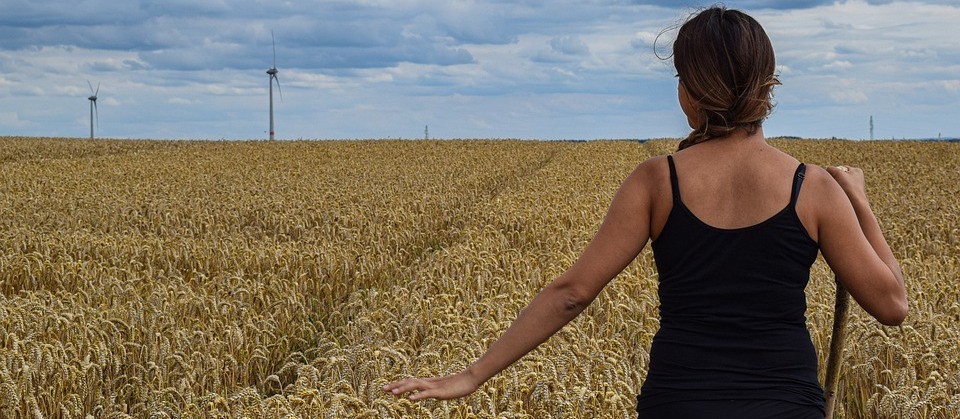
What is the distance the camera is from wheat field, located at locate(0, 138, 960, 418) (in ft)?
20.0

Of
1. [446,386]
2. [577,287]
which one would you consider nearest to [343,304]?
[446,386]

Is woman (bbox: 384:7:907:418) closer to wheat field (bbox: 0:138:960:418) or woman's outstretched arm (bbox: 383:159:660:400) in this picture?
woman's outstretched arm (bbox: 383:159:660:400)

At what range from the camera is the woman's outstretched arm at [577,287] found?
9.04 feet

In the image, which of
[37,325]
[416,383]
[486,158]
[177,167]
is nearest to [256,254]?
[37,325]

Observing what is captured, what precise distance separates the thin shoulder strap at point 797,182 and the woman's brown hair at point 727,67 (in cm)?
18

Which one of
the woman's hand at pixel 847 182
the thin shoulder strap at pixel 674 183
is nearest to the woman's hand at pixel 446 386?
the thin shoulder strap at pixel 674 183

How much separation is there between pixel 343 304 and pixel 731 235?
7.65 metres

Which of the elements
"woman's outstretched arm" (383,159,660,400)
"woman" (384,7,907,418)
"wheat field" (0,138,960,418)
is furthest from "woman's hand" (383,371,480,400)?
"wheat field" (0,138,960,418)

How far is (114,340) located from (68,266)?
4479 mm

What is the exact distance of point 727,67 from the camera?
2664mm

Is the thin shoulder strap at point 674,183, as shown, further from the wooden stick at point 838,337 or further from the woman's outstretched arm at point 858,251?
the wooden stick at point 838,337

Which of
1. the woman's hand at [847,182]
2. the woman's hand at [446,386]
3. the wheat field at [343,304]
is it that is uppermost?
the woman's hand at [847,182]

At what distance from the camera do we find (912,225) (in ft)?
58.3

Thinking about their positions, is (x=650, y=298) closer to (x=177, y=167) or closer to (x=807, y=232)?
(x=807, y=232)
